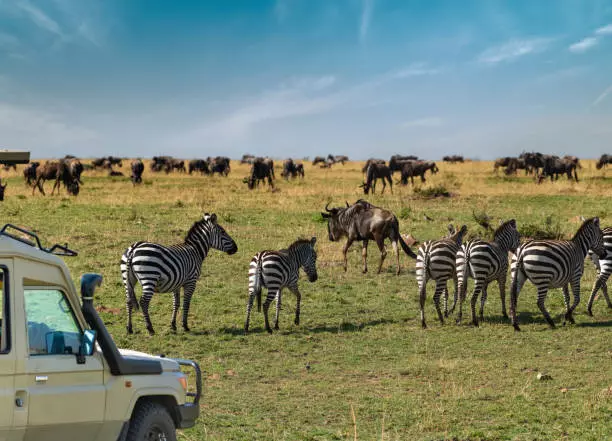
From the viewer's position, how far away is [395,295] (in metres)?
19.0

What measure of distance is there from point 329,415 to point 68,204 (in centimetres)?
2753

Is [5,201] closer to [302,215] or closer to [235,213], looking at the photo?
[235,213]

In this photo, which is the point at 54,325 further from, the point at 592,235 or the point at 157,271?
the point at 592,235

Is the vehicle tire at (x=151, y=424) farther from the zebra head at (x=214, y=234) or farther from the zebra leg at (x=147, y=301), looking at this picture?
the zebra head at (x=214, y=234)

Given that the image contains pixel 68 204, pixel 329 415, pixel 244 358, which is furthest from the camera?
pixel 68 204

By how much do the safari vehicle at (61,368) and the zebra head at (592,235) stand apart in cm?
1196

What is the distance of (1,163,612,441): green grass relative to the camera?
9.83m

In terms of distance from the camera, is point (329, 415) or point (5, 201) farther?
point (5, 201)

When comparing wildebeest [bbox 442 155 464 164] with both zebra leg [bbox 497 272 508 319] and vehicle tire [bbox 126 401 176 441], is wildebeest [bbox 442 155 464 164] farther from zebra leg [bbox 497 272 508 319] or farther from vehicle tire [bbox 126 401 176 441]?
vehicle tire [bbox 126 401 176 441]

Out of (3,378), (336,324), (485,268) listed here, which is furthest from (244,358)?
(3,378)

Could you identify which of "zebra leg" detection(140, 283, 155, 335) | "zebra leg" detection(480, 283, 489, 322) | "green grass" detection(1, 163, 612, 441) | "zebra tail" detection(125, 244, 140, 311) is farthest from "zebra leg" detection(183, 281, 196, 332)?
"zebra leg" detection(480, 283, 489, 322)

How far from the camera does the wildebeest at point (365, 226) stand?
22.0 m

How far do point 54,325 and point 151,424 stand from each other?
1.13m

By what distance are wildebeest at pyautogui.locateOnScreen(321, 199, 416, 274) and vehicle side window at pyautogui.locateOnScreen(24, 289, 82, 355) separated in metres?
A: 15.6
